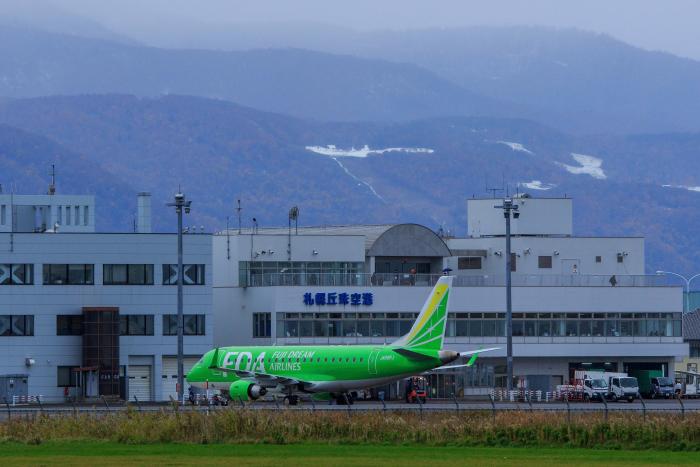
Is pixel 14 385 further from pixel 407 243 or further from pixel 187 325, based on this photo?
pixel 407 243

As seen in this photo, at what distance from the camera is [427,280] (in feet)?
368

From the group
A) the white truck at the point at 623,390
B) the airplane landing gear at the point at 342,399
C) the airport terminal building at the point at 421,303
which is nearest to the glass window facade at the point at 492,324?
the airport terminal building at the point at 421,303

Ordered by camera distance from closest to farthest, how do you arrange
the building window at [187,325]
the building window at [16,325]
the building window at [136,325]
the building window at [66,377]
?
the building window at [16,325]
the building window at [66,377]
the building window at [136,325]
the building window at [187,325]

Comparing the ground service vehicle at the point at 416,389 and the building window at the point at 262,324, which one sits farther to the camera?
the building window at the point at 262,324

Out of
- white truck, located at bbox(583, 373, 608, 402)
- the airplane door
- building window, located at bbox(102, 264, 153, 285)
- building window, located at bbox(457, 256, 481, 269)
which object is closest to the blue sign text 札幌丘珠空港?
building window, located at bbox(102, 264, 153, 285)

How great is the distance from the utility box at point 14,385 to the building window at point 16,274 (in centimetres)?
559

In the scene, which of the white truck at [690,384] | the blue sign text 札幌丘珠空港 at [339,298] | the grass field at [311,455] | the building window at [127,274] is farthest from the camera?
the white truck at [690,384]

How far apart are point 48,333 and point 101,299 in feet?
12.2

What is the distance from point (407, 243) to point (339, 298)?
32.2 ft

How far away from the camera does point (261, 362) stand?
3602 inches

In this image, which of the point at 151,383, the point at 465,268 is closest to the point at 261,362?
the point at 151,383

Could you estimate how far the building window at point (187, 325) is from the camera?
100375 mm

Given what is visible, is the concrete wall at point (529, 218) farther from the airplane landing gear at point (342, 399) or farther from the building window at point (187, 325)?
the airplane landing gear at point (342, 399)

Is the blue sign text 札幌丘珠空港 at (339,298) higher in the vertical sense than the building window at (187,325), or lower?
higher
